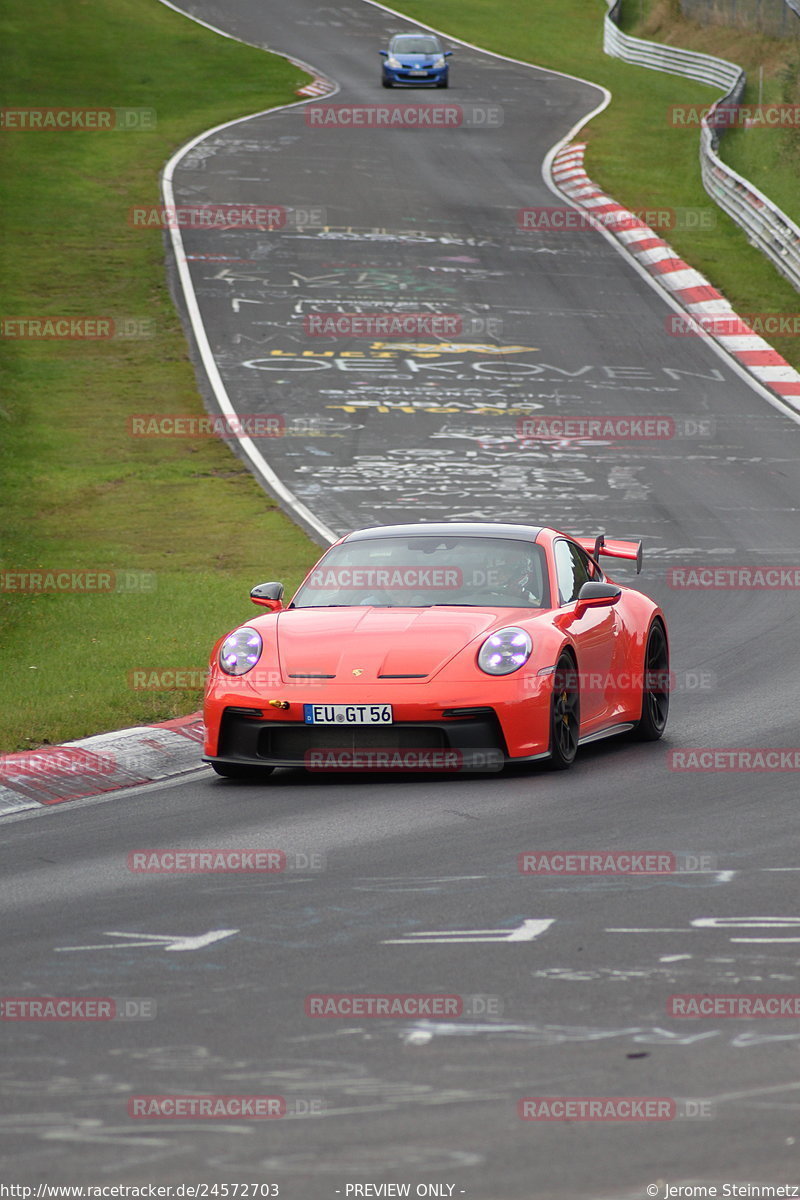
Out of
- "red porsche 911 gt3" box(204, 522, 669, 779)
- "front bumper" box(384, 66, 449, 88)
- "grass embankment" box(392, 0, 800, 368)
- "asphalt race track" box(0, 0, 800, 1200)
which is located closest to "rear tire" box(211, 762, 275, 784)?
"red porsche 911 gt3" box(204, 522, 669, 779)

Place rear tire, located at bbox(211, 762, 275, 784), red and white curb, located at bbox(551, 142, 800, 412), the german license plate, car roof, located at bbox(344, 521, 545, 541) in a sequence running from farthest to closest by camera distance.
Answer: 1. red and white curb, located at bbox(551, 142, 800, 412)
2. car roof, located at bbox(344, 521, 545, 541)
3. rear tire, located at bbox(211, 762, 275, 784)
4. the german license plate

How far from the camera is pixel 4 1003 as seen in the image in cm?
561

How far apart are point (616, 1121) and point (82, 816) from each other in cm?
478

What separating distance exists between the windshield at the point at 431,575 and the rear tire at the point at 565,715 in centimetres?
61

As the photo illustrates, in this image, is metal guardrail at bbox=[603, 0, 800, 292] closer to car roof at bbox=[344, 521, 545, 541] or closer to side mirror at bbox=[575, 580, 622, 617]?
car roof at bbox=[344, 521, 545, 541]

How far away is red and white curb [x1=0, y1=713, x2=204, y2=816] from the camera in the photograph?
9.35 m

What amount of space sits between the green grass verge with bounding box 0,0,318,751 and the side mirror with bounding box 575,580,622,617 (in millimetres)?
2552

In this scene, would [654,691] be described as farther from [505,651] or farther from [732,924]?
[732,924]

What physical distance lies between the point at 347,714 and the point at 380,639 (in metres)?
0.56

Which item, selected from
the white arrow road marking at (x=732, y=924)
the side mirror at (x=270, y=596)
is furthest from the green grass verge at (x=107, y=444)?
the white arrow road marking at (x=732, y=924)

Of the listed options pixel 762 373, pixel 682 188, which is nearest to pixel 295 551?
pixel 762 373

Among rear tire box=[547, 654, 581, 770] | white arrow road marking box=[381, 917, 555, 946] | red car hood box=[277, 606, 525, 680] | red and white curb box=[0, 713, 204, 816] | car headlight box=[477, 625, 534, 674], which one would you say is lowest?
red and white curb box=[0, 713, 204, 816]

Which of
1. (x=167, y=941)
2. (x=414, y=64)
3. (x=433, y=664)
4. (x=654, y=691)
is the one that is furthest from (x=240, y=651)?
(x=414, y=64)

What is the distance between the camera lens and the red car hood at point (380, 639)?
31.1ft
